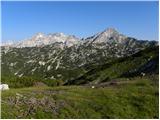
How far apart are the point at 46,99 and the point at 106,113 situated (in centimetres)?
886

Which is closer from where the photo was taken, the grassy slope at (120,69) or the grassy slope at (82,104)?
the grassy slope at (82,104)

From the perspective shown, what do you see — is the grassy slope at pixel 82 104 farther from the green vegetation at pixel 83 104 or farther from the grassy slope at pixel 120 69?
the grassy slope at pixel 120 69

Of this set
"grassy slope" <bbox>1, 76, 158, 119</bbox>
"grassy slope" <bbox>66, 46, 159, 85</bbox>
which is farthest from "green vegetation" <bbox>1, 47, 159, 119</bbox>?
"grassy slope" <bbox>66, 46, 159, 85</bbox>

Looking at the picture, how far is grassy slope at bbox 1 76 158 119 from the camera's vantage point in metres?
45.5

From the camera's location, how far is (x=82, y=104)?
49594mm

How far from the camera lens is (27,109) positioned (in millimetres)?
45531

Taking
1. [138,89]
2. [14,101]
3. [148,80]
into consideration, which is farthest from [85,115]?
[148,80]

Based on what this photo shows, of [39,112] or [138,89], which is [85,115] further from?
[138,89]

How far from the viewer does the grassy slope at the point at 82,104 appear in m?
45.5

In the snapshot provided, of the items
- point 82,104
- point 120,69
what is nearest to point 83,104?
point 82,104

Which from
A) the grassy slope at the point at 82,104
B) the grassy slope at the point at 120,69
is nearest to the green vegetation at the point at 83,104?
the grassy slope at the point at 82,104

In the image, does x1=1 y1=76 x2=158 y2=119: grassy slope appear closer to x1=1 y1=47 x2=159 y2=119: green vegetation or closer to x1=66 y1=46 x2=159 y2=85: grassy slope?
x1=1 y1=47 x2=159 y2=119: green vegetation

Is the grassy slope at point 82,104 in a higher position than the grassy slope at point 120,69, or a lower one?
lower

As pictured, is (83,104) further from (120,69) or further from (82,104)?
(120,69)
